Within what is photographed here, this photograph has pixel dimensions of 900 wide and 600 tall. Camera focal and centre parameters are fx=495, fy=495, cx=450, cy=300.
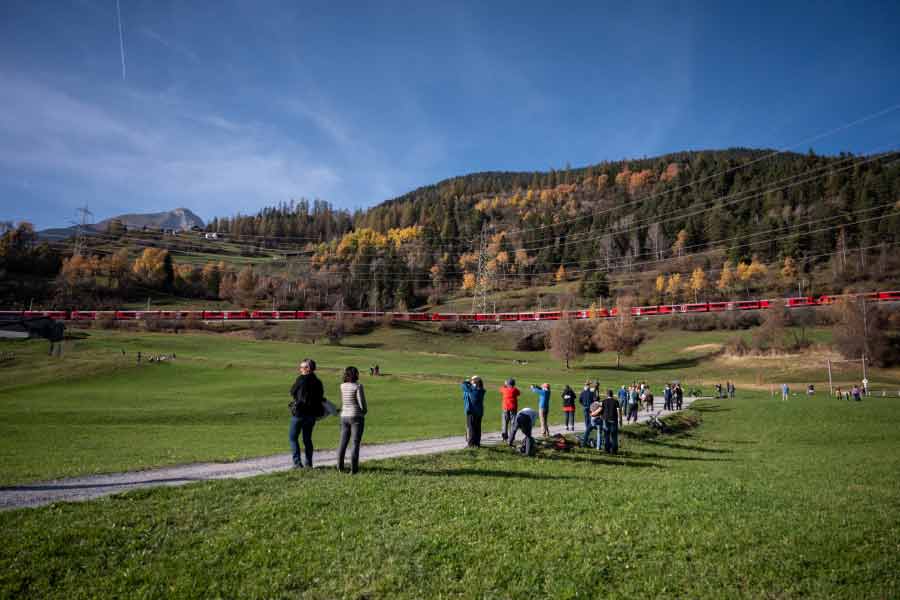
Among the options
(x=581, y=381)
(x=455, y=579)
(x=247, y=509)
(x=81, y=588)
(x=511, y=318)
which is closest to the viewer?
(x=81, y=588)

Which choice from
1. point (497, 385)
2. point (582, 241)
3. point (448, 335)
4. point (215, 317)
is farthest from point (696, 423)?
point (582, 241)

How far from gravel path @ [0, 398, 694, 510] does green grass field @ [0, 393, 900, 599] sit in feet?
4.77

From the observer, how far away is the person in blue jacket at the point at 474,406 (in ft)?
54.7

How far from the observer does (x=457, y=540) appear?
24.7ft

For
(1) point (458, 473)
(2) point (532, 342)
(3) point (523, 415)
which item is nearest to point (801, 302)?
(2) point (532, 342)

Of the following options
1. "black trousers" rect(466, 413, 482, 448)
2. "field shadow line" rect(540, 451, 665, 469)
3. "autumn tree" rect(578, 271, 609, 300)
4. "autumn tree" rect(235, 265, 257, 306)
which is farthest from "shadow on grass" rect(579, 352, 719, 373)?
"autumn tree" rect(235, 265, 257, 306)

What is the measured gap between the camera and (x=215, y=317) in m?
105

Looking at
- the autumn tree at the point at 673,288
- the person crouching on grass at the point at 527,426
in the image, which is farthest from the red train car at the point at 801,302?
the person crouching on grass at the point at 527,426

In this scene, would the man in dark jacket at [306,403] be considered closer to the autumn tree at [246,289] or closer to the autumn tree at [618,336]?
the autumn tree at [618,336]

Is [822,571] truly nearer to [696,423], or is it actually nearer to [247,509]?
[247,509]

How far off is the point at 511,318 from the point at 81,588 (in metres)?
107

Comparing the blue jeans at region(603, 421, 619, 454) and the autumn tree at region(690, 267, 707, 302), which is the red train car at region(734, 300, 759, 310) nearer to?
the autumn tree at region(690, 267, 707, 302)

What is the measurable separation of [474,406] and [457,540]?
9438mm

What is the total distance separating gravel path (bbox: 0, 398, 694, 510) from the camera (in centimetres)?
984
